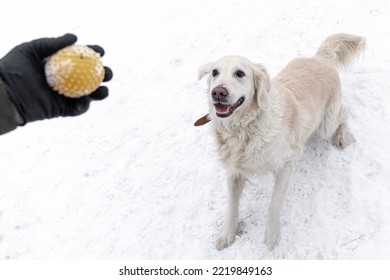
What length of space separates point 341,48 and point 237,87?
238 centimetres

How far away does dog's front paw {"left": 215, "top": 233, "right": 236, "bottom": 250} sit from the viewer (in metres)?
3.98

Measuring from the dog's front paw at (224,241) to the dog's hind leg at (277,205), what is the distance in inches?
14.9

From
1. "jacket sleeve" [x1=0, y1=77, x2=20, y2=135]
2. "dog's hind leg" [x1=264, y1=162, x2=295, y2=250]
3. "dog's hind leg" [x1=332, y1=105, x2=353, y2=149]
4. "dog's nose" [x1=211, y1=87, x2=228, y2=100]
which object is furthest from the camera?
"dog's hind leg" [x1=332, y1=105, x2=353, y2=149]

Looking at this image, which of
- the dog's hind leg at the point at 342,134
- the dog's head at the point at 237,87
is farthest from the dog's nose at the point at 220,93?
the dog's hind leg at the point at 342,134

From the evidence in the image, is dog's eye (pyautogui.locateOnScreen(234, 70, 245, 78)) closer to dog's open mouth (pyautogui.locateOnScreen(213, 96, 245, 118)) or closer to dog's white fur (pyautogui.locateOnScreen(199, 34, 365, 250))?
dog's white fur (pyautogui.locateOnScreen(199, 34, 365, 250))

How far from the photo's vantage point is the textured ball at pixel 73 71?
7.17 ft

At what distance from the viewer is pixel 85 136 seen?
547 centimetres

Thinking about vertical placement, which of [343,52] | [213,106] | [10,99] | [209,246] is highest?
[10,99]

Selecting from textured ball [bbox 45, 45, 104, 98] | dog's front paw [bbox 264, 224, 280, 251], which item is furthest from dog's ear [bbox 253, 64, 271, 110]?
textured ball [bbox 45, 45, 104, 98]

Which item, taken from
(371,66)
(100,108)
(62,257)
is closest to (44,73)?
(62,257)

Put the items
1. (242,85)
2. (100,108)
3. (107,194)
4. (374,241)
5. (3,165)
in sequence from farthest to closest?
(100,108)
(3,165)
(107,194)
(374,241)
(242,85)

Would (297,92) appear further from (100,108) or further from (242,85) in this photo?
(100,108)

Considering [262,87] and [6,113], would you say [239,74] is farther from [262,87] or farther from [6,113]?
[6,113]

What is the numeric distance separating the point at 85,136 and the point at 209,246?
103 inches
